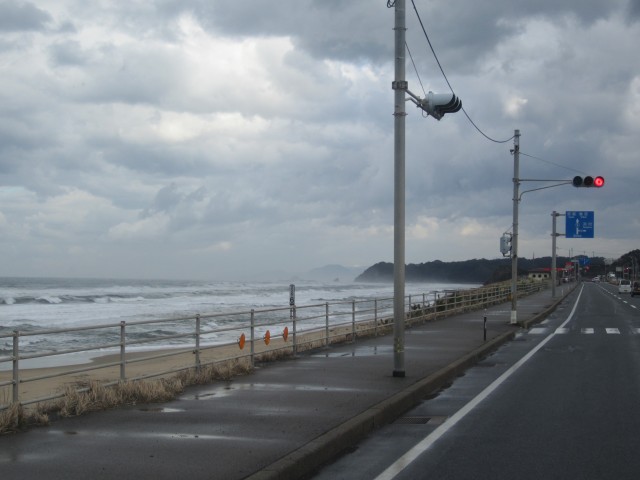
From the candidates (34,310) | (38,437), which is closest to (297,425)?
(38,437)

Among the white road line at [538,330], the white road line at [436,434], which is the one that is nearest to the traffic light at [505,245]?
the white road line at [538,330]

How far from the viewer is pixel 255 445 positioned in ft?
22.9

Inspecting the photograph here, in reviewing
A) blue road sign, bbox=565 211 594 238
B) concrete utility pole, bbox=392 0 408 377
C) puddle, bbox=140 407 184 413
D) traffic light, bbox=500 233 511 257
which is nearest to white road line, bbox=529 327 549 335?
traffic light, bbox=500 233 511 257

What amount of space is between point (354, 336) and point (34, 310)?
3929 cm


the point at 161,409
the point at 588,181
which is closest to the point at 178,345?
the point at 588,181

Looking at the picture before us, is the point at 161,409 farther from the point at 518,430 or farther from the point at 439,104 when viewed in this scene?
the point at 439,104

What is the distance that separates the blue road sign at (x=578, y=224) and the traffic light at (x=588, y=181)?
24227mm

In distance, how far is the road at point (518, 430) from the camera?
21.8ft

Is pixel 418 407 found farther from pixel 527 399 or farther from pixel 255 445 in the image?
pixel 255 445

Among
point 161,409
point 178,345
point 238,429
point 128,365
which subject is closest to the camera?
point 238,429

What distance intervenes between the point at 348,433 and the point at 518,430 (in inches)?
84.0

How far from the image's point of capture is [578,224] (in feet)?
164

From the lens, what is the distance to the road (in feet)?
21.8

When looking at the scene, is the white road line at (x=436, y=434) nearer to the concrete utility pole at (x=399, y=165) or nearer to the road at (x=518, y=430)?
the road at (x=518, y=430)
